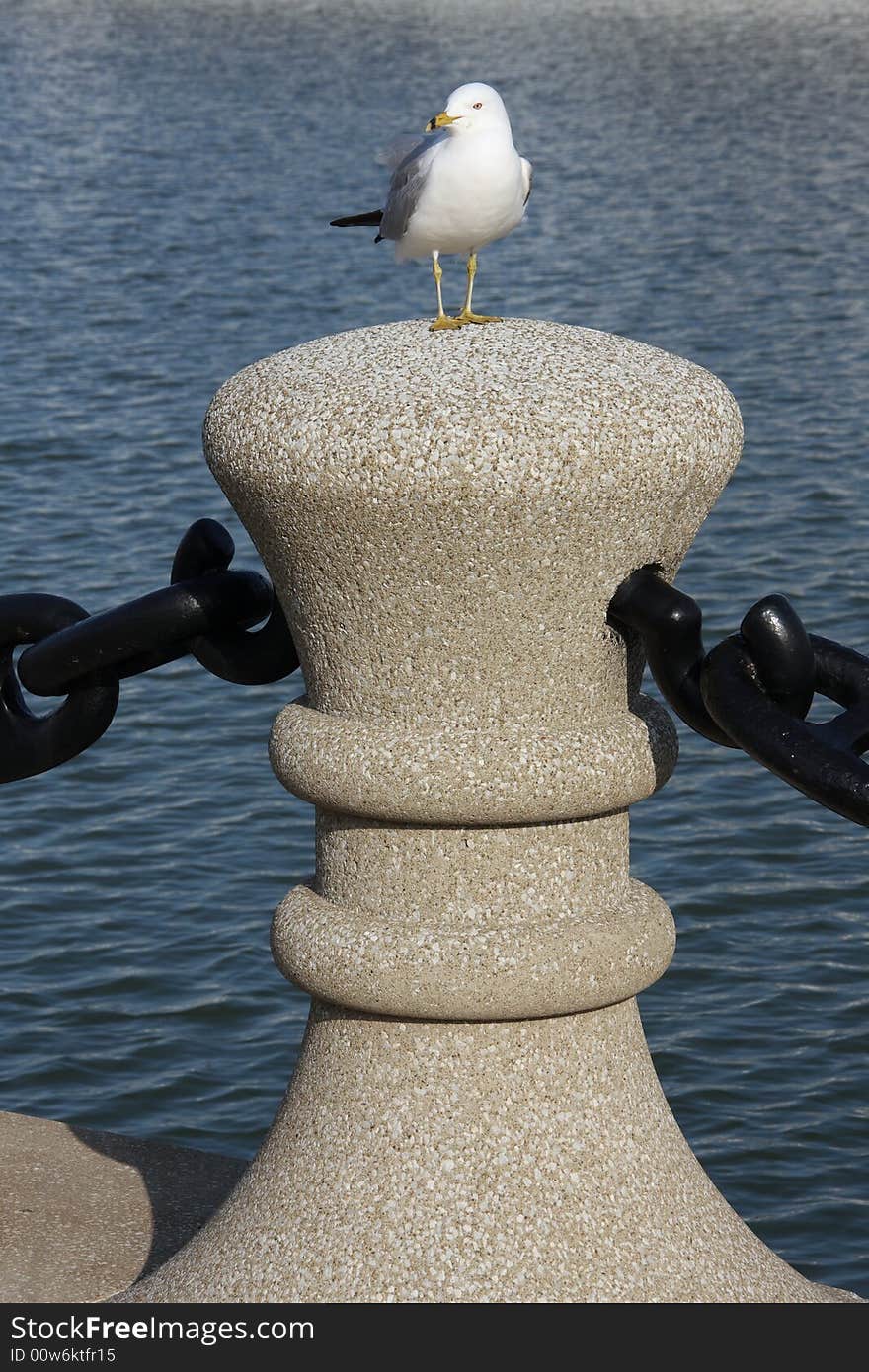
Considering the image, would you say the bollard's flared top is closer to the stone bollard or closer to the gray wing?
the stone bollard

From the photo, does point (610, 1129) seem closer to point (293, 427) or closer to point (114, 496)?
point (293, 427)

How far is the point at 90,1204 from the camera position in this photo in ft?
15.0

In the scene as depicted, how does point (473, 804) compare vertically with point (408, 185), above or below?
below

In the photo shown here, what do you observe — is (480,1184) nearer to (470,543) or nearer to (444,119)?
(470,543)

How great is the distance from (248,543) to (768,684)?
10.7 metres

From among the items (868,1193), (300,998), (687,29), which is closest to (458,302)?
(300,998)

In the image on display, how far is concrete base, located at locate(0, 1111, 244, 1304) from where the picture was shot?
4.25 meters

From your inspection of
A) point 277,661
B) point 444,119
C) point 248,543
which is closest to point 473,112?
point 444,119

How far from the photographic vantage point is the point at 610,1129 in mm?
3654

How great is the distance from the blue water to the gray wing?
12.1 ft

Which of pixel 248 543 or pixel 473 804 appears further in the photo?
pixel 248 543

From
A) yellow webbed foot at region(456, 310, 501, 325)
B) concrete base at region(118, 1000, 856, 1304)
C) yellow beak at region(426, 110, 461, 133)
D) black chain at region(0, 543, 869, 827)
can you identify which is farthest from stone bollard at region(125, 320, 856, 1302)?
yellow beak at region(426, 110, 461, 133)

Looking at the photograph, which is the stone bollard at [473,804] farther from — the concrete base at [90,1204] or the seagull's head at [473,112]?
the seagull's head at [473,112]

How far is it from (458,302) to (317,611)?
56.7 feet
